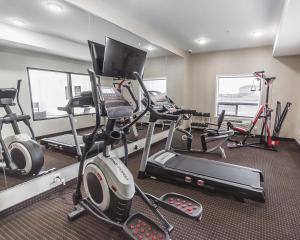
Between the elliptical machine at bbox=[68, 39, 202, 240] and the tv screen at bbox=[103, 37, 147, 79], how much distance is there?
0.24m

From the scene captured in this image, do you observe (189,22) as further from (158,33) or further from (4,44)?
(4,44)

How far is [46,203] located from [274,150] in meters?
4.69

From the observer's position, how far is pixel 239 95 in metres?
5.76

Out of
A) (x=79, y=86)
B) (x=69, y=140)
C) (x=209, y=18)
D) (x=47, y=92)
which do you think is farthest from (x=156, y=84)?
(x=47, y=92)

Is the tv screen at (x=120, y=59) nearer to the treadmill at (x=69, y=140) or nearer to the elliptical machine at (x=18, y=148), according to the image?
the treadmill at (x=69, y=140)

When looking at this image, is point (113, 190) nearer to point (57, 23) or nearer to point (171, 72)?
point (57, 23)

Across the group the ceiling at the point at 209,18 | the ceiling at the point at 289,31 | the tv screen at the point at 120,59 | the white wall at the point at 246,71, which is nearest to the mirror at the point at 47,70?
the tv screen at the point at 120,59

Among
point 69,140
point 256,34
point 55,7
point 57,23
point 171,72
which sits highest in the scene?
point 256,34

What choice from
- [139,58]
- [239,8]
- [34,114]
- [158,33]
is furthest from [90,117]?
[239,8]

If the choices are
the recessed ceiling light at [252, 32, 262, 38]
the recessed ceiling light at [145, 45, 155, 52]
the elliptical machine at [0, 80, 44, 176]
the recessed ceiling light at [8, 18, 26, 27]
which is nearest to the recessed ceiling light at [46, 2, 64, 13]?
the recessed ceiling light at [8, 18, 26, 27]

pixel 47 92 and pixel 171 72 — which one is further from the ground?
pixel 171 72

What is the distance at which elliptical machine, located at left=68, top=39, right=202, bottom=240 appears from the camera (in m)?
1.67

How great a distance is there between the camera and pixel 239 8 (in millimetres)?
2965

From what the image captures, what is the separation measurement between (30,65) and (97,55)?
0.94m
